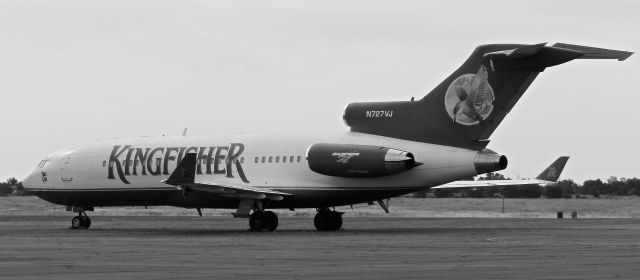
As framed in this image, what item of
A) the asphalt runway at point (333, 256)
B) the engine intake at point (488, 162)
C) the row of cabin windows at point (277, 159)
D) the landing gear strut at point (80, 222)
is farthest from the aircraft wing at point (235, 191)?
the landing gear strut at point (80, 222)

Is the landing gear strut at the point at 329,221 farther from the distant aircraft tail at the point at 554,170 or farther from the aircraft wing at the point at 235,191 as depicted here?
the distant aircraft tail at the point at 554,170

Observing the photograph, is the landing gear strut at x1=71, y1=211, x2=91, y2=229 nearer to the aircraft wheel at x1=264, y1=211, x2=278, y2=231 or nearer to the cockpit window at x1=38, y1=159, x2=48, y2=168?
the cockpit window at x1=38, y1=159, x2=48, y2=168

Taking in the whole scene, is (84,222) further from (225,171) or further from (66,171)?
(225,171)

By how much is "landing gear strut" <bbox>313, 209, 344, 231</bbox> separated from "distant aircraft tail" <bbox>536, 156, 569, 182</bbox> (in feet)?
54.1

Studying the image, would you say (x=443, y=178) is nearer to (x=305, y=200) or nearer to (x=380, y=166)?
(x=380, y=166)

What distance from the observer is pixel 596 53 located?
37875 mm

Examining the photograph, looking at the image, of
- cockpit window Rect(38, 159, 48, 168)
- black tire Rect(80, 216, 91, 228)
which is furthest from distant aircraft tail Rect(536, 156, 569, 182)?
cockpit window Rect(38, 159, 48, 168)

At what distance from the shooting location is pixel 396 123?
4025 cm

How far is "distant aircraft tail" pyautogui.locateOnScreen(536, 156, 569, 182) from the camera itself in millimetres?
57250

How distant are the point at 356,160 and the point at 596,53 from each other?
8101 millimetres

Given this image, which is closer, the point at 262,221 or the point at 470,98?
the point at 470,98

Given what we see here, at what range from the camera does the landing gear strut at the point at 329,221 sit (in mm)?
43688

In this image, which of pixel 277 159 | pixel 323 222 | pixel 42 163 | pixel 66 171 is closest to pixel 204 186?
pixel 277 159

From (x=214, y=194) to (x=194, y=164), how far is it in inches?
73.7
